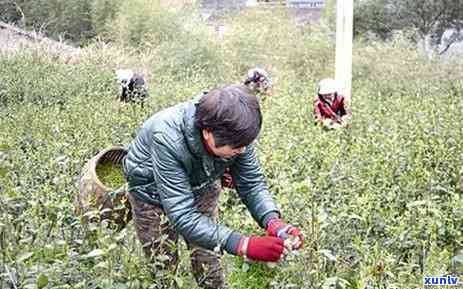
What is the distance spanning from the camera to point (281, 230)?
216 centimetres

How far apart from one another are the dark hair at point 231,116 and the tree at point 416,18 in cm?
1460

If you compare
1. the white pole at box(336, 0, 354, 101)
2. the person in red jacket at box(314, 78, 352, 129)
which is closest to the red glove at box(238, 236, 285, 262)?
the person in red jacket at box(314, 78, 352, 129)

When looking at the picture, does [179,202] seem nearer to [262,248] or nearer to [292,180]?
[262,248]

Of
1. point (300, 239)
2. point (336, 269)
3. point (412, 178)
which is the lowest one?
point (412, 178)

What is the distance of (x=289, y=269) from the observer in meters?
1.98

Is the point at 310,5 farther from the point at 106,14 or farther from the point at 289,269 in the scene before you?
the point at 289,269

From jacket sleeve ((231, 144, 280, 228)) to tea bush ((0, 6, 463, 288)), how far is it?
0.15 meters

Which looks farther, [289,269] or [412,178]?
[412,178]

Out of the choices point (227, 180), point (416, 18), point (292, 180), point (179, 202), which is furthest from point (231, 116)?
point (416, 18)

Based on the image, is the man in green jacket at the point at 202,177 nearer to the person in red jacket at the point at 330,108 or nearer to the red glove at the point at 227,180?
the red glove at the point at 227,180

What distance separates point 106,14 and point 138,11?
237 centimetres

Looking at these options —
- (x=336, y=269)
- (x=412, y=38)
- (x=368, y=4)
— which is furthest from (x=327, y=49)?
(x=336, y=269)

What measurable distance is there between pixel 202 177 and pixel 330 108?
3.78 metres

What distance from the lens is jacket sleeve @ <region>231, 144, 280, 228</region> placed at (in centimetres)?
239
